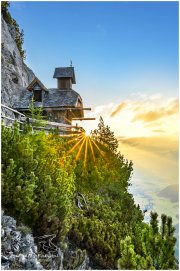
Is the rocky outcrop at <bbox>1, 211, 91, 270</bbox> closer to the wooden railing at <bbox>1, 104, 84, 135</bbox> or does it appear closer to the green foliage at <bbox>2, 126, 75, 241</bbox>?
the green foliage at <bbox>2, 126, 75, 241</bbox>

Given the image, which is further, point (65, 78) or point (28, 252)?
point (65, 78)

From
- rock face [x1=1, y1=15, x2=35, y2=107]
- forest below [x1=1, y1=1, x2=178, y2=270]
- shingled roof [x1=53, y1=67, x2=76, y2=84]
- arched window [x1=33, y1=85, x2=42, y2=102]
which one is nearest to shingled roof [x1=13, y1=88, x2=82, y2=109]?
arched window [x1=33, y1=85, x2=42, y2=102]

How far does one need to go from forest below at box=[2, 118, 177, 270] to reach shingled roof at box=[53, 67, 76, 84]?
866cm

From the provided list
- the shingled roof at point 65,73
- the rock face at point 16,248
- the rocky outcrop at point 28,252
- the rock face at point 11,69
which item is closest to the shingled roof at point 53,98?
the rock face at point 11,69

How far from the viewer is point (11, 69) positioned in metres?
28.1

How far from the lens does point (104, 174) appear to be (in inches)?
679

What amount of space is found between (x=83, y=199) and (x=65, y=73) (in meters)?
13.2

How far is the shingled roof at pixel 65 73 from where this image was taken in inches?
1019

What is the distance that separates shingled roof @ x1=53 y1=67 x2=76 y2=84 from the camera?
84.9 ft

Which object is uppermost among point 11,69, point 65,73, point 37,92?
point 11,69

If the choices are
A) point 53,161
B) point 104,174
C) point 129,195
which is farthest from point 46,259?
point 129,195

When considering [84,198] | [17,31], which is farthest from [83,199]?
[17,31]

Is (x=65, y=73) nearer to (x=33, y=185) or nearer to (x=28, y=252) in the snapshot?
(x=33, y=185)

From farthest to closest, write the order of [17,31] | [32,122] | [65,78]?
1. [17,31]
2. [65,78]
3. [32,122]
